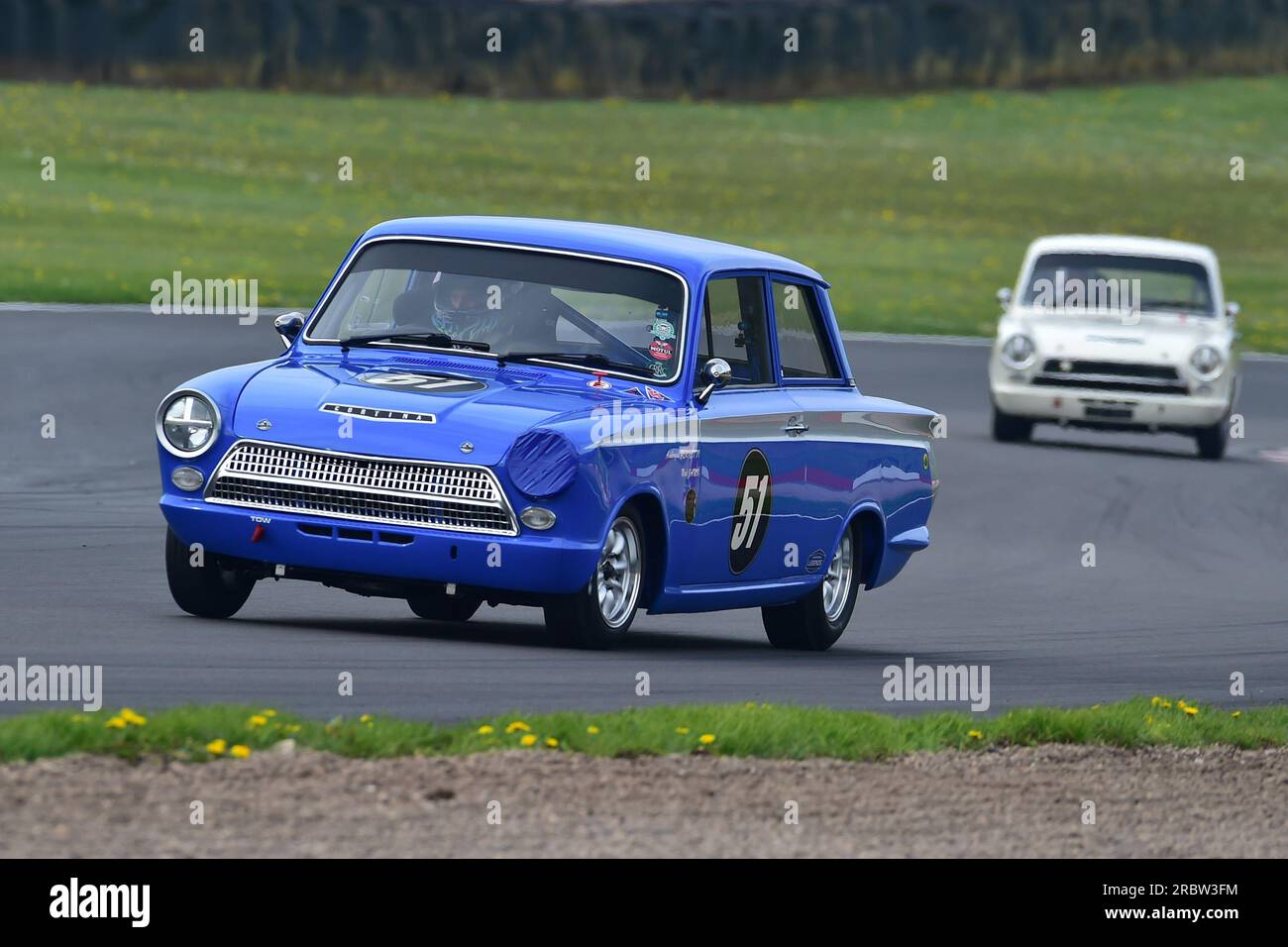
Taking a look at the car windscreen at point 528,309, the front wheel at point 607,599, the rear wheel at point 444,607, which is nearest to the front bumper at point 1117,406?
the rear wheel at point 444,607

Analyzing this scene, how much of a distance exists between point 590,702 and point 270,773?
1843 mm

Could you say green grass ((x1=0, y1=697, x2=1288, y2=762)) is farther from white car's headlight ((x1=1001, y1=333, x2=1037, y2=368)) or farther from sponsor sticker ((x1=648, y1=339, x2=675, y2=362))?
white car's headlight ((x1=1001, y1=333, x2=1037, y2=368))

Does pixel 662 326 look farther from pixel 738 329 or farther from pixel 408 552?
pixel 408 552

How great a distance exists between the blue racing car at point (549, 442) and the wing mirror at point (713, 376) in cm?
2

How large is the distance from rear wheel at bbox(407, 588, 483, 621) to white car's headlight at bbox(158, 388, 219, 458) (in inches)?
69.5

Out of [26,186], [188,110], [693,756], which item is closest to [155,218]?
Answer: [26,186]

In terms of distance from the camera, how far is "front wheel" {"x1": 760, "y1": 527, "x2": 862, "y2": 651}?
39.4ft

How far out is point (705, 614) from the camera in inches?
538

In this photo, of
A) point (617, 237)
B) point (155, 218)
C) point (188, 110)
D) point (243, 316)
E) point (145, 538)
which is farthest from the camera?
point (188, 110)

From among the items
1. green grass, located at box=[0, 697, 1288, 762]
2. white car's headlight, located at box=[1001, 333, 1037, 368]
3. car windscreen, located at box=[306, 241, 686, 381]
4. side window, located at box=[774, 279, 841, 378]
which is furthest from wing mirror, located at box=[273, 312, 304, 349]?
white car's headlight, located at box=[1001, 333, 1037, 368]

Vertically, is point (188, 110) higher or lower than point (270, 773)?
higher

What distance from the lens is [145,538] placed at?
47.6 feet

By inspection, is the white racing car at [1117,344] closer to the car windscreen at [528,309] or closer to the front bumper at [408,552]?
the car windscreen at [528,309]
